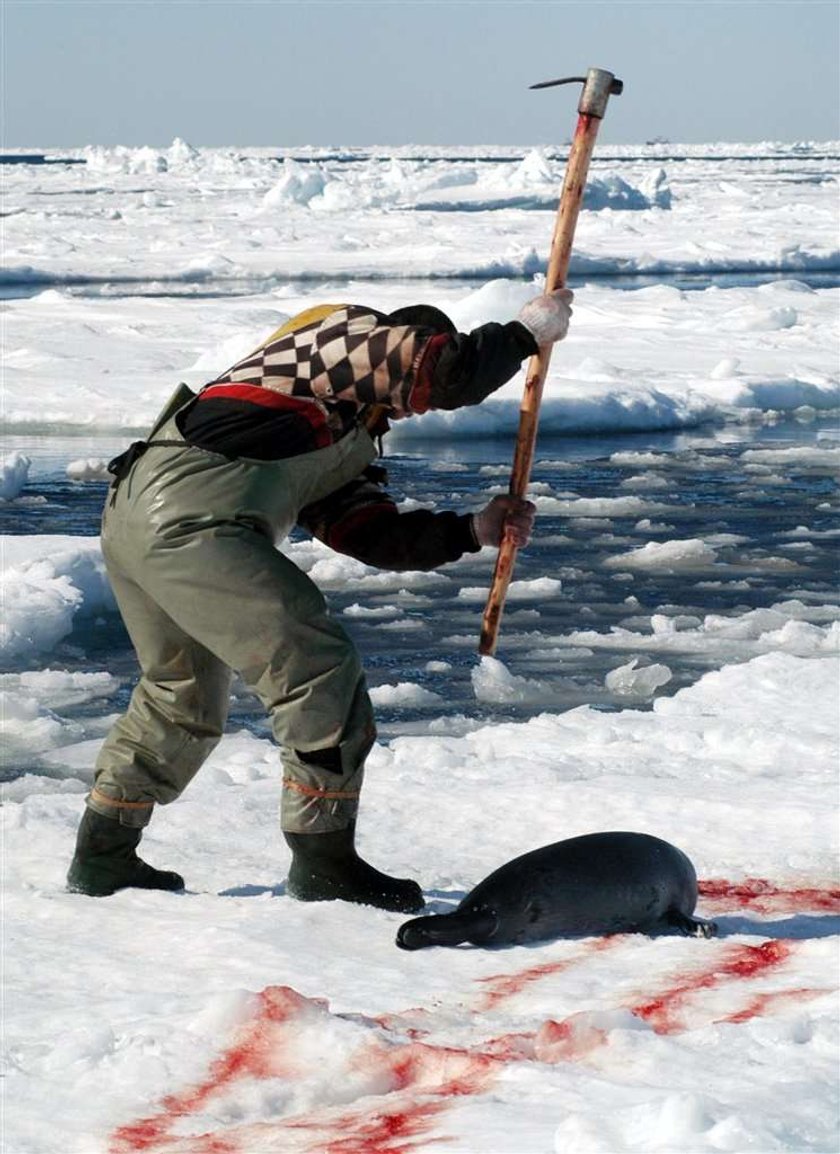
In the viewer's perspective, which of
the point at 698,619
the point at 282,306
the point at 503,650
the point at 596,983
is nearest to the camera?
the point at 596,983

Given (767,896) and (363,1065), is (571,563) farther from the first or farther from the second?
(363,1065)

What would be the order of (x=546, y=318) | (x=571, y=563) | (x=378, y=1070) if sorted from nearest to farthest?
(x=378, y=1070), (x=546, y=318), (x=571, y=563)

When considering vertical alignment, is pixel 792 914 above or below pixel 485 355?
below

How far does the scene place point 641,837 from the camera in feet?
9.39

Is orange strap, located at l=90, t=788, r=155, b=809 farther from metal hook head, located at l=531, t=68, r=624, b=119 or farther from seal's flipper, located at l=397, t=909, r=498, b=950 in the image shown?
metal hook head, located at l=531, t=68, r=624, b=119

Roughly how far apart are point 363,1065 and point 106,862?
97 cm

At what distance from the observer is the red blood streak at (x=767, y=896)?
294 cm

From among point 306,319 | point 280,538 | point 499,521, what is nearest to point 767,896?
point 499,521

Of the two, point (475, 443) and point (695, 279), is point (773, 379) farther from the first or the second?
point (695, 279)

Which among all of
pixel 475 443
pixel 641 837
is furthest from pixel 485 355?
pixel 475 443

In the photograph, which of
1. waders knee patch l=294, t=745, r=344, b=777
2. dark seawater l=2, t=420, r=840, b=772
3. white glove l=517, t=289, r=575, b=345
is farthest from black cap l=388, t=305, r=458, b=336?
dark seawater l=2, t=420, r=840, b=772

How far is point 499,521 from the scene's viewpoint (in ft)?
9.48

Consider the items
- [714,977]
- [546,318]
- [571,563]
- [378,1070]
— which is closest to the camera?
[378,1070]

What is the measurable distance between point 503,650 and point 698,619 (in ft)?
2.54
